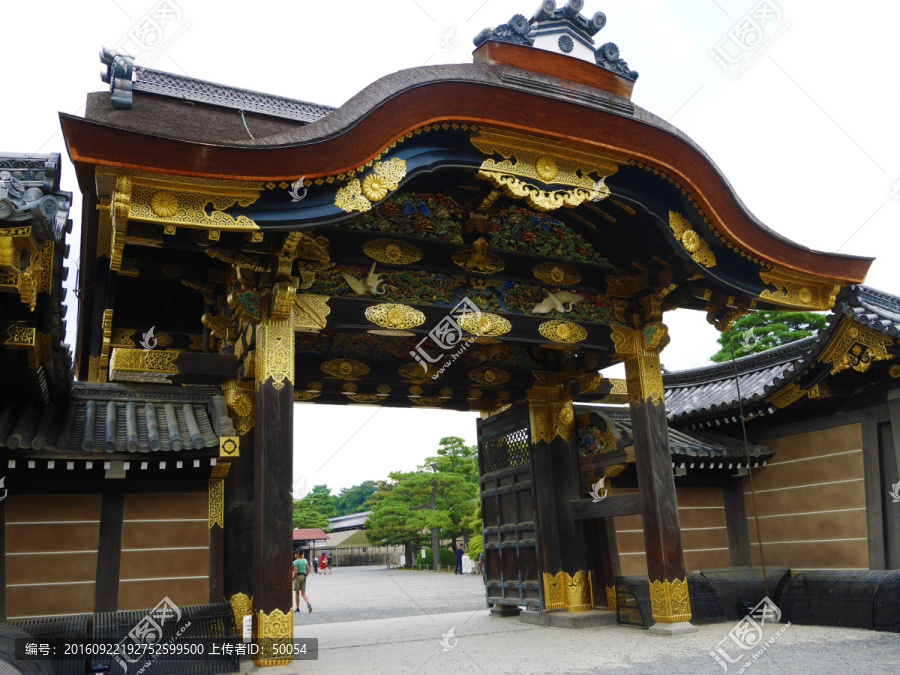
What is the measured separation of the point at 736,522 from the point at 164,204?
921 cm

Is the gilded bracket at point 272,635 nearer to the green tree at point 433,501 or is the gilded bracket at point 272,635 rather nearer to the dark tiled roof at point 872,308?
the dark tiled roof at point 872,308

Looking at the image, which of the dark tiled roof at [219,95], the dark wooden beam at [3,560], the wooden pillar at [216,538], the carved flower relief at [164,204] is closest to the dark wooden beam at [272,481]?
the wooden pillar at [216,538]

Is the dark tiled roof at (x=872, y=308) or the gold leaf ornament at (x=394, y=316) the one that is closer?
the gold leaf ornament at (x=394, y=316)

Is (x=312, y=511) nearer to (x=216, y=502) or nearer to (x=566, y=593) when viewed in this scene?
(x=566, y=593)

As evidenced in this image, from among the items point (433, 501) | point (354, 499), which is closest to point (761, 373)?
point (433, 501)

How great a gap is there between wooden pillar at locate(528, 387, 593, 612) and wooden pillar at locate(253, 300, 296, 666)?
436cm

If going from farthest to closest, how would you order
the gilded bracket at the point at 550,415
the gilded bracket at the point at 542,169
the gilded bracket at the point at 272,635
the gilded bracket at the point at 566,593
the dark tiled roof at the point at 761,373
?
the gilded bracket at the point at 550,415
the gilded bracket at the point at 566,593
the dark tiled roof at the point at 761,373
the gilded bracket at the point at 542,169
the gilded bracket at the point at 272,635

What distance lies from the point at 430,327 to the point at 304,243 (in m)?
1.65

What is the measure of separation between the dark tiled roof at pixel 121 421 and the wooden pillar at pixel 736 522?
25.3 feet

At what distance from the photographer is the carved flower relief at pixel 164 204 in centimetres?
567

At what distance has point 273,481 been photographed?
628cm

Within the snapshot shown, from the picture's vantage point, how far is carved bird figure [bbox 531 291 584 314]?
835cm

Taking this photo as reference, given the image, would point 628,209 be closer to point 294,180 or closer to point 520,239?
point 520,239

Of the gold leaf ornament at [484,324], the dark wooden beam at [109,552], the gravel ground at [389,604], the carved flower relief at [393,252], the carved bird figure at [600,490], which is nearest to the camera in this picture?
the dark wooden beam at [109,552]
